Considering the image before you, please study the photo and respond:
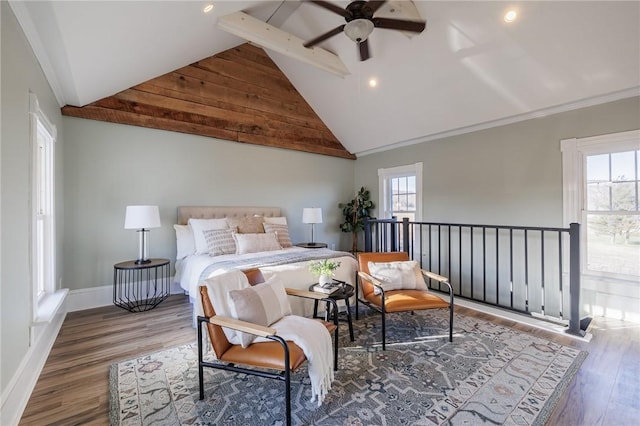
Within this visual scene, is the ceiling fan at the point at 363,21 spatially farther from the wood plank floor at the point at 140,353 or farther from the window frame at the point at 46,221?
the wood plank floor at the point at 140,353

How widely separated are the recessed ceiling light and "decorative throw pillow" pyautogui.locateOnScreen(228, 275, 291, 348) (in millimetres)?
3510

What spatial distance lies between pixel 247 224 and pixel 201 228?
2.13 ft

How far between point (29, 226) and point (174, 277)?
7.12ft

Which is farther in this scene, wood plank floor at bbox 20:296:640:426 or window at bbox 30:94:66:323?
window at bbox 30:94:66:323

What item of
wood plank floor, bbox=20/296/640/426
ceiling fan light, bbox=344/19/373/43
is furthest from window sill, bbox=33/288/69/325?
ceiling fan light, bbox=344/19/373/43

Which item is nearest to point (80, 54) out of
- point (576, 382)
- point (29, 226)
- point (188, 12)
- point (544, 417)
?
point (188, 12)

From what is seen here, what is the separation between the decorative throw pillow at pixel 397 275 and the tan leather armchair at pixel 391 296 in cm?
6

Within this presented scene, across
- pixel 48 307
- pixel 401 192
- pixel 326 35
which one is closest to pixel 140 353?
pixel 48 307

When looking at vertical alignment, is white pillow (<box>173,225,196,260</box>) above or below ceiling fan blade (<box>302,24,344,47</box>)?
below

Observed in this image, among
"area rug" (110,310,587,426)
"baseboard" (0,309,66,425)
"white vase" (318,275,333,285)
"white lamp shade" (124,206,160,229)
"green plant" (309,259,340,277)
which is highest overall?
"white lamp shade" (124,206,160,229)

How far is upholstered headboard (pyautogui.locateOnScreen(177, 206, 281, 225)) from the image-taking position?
163 inches

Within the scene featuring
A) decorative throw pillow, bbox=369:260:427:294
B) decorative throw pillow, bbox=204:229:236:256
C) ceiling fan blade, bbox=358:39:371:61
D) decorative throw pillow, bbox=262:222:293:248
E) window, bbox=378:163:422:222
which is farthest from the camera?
window, bbox=378:163:422:222

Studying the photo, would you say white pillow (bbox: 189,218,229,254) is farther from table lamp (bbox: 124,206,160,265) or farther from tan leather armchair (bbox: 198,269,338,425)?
tan leather armchair (bbox: 198,269,338,425)

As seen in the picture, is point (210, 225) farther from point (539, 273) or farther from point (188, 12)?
point (539, 273)
